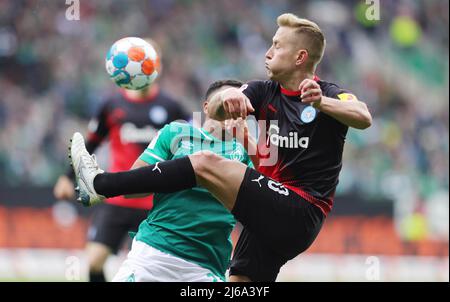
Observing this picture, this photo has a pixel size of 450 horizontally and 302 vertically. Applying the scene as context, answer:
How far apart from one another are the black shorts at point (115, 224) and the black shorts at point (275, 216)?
107 inches

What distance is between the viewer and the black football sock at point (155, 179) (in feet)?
15.6

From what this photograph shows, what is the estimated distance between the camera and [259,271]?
5.56 metres

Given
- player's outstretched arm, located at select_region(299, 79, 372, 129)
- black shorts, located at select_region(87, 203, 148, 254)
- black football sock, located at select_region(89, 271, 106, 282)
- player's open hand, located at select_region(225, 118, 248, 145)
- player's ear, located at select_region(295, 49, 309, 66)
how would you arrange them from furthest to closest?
black shorts, located at select_region(87, 203, 148, 254) → black football sock, located at select_region(89, 271, 106, 282) → player's ear, located at select_region(295, 49, 309, 66) → player's open hand, located at select_region(225, 118, 248, 145) → player's outstretched arm, located at select_region(299, 79, 372, 129)

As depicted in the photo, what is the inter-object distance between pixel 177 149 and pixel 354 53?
468 inches

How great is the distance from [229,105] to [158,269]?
106cm

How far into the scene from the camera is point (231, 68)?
15820 millimetres

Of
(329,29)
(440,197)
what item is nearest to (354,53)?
(329,29)

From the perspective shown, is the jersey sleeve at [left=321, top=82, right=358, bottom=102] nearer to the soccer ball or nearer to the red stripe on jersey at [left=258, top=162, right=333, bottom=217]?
the red stripe on jersey at [left=258, top=162, right=333, bottom=217]

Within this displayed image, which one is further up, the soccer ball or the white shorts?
the soccer ball

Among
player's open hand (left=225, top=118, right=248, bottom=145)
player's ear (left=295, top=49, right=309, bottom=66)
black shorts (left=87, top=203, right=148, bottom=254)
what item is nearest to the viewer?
player's open hand (left=225, top=118, right=248, bottom=145)

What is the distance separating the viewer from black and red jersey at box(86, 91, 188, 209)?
27.3 feet

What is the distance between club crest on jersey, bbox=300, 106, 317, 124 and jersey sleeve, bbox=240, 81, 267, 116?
352 millimetres

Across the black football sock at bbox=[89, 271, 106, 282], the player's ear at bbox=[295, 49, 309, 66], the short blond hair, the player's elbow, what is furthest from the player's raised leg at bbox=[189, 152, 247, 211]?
the black football sock at bbox=[89, 271, 106, 282]

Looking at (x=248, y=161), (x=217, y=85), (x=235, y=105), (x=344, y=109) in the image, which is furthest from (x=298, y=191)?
(x=217, y=85)
